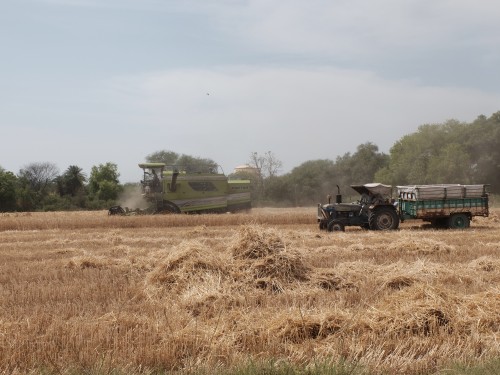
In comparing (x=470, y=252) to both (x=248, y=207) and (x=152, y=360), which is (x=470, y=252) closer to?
(x=152, y=360)

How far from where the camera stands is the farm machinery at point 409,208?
19656mm

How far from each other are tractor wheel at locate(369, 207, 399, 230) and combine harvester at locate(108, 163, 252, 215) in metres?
11.9

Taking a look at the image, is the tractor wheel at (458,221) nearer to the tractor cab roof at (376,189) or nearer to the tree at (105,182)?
the tractor cab roof at (376,189)

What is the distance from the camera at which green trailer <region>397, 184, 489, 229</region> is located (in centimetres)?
1983

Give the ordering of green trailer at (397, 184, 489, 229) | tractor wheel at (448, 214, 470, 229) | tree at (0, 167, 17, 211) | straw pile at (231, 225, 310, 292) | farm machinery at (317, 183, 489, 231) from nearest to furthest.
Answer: straw pile at (231, 225, 310, 292) → farm machinery at (317, 183, 489, 231) → green trailer at (397, 184, 489, 229) → tractor wheel at (448, 214, 470, 229) → tree at (0, 167, 17, 211)

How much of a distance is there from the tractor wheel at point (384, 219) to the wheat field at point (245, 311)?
765 cm

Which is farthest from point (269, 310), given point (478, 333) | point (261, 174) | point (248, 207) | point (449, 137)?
point (261, 174)

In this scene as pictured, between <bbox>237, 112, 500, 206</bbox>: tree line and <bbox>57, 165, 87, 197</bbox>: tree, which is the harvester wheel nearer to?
<bbox>237, 112, 500, 206</bbox>: tree line

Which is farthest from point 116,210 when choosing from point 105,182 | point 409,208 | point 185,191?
point 105,182

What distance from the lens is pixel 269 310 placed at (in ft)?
21.1

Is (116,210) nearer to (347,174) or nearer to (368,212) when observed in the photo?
Answer: (368,212)

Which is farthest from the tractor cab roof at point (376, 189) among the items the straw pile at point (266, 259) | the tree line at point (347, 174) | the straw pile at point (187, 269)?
the tree line at point (347, 174)

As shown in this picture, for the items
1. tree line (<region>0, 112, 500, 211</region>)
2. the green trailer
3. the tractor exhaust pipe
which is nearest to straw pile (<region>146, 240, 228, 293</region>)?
the green trailer

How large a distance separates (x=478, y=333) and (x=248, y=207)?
26.6 meters
